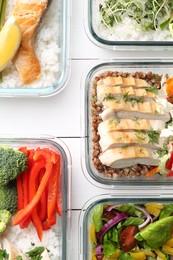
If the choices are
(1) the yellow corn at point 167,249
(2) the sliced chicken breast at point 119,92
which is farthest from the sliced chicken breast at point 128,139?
(1) the yellow corn at point 167,249

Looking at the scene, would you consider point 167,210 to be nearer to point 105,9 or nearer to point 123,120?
point 123,120

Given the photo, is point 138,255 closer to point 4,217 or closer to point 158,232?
point 158,232

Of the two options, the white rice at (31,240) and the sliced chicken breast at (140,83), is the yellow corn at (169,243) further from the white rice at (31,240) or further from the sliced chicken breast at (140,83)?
the sliced chicken breast at (140,83)

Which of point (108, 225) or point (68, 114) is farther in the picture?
point (68, 114)

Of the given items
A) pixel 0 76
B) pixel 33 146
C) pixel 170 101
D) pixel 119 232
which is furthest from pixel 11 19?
pixel 119 232

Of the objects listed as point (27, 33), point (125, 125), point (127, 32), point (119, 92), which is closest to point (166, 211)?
point (125, 125)

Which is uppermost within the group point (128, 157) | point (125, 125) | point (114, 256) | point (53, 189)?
point (125, 125)

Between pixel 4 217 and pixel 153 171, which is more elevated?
pixel 153 171
